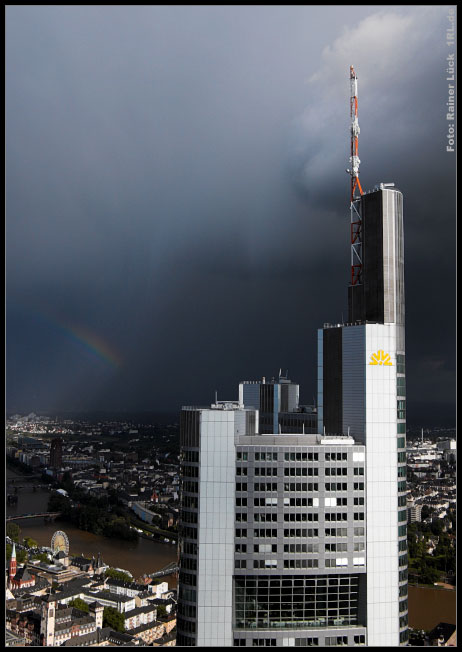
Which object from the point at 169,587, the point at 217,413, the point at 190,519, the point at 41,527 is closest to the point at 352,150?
the point at 217,413

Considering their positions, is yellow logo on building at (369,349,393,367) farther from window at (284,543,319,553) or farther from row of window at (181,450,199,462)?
row of window at (181,450,199,462)

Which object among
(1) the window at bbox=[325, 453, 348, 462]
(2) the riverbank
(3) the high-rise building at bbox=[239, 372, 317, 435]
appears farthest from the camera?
(2) the riverbank

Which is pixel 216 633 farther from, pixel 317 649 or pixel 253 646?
pixel 317 649

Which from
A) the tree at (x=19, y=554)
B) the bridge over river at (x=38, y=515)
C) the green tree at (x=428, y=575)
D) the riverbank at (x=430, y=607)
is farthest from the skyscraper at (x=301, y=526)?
the bridge over river at (x=38, y=515)

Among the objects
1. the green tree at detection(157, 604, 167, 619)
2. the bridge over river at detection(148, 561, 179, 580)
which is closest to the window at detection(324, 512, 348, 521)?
the green tree at detection(157, 604, 167, 619)

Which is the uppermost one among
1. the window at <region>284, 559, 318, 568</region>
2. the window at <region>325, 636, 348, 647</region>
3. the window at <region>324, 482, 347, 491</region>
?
the window at <region>324, 482, 347, 491</region>

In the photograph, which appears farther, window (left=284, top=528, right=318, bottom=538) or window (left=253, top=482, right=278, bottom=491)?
window (left=253, top=482, right=278, bottom=491)

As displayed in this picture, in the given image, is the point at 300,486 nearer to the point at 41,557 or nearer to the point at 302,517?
the point at 302,517
